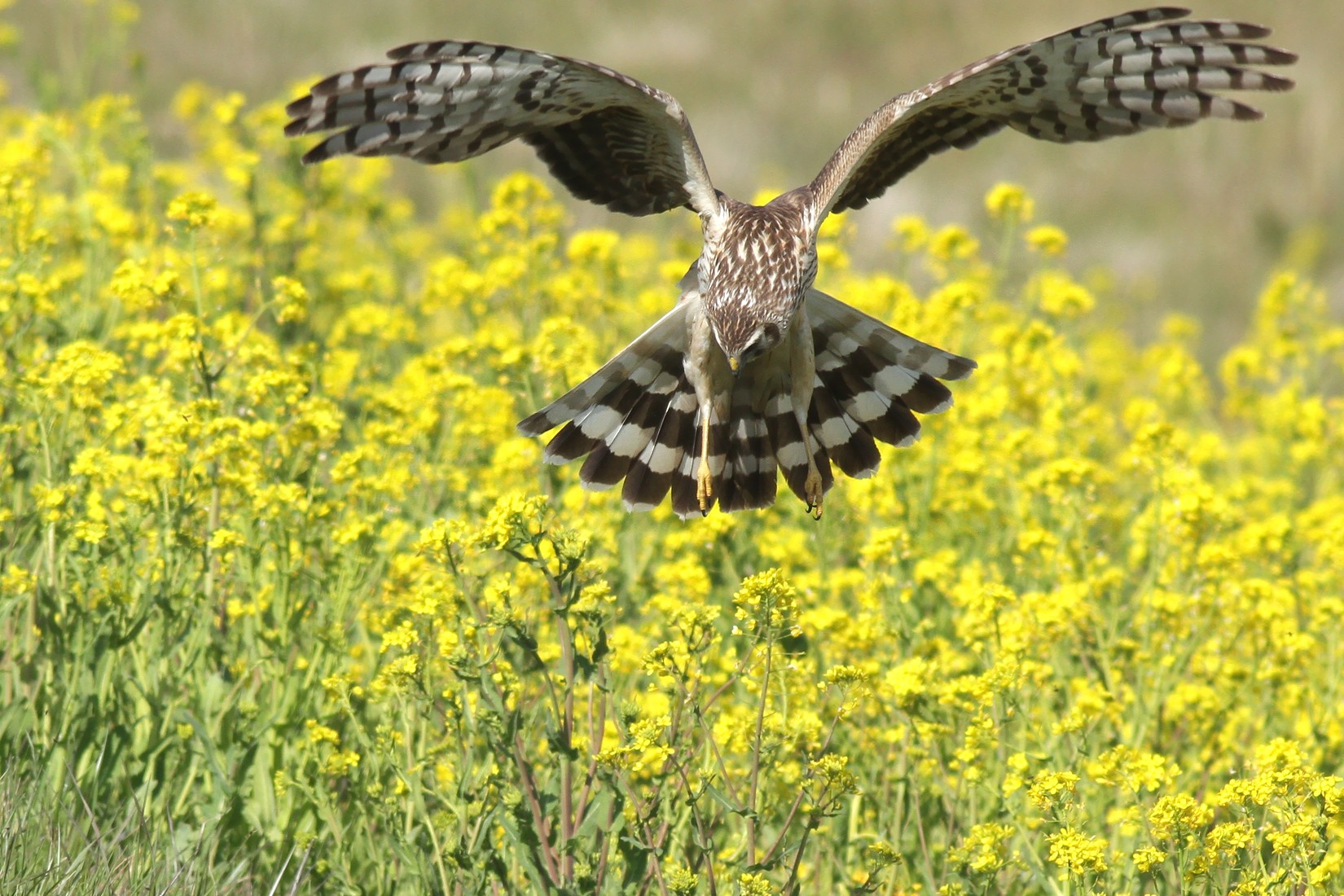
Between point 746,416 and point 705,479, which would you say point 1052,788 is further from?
point 746,416

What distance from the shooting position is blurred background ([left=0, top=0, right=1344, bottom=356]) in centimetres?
1930

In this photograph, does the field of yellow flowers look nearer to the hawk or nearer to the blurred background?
the hawk

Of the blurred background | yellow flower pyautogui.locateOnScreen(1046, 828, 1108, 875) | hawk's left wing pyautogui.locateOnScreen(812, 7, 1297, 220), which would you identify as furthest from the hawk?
the blurred background

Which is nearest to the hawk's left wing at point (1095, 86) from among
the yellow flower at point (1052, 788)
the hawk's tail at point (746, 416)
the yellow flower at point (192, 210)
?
the hawk's tail at point (746, 416)

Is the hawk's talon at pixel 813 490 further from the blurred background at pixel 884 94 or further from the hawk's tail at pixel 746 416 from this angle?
the blurred background at pixel 884 94

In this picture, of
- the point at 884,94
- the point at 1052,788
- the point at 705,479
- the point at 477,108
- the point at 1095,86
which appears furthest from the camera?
the point at 884,94

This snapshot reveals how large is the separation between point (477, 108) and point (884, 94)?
20420mm

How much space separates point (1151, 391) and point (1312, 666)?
13.9 feet

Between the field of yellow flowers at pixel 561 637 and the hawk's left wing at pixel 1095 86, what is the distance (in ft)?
3.40

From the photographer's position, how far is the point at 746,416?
5.09 m

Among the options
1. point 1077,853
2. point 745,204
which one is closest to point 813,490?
point 745,204

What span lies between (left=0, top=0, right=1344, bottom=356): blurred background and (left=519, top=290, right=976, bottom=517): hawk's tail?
12.2 m

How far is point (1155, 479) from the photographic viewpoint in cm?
514

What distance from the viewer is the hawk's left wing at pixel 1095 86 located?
4.70 m
